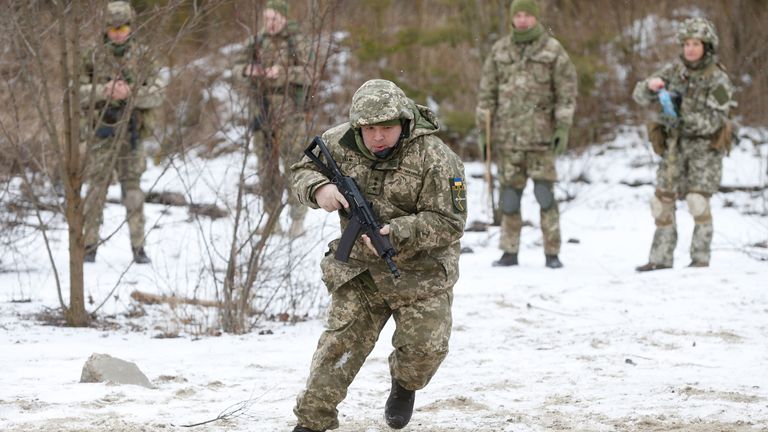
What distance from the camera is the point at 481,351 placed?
6402 mm

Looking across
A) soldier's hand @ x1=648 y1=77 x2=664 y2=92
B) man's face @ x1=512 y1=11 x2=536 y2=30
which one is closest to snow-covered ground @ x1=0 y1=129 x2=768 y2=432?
soldier's hand @ x1=648 y1=77 x2=664 y2=92

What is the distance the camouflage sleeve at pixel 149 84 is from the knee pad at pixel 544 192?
305cm

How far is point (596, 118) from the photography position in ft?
50.9

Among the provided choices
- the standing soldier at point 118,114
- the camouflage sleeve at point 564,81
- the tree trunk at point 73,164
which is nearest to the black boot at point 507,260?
the camouflage sleeve at point 564,81

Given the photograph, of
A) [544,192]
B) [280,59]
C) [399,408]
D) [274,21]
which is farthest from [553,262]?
[399,408]

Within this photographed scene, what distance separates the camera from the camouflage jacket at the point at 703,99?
8.33 metres

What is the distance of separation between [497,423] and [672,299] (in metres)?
3.33

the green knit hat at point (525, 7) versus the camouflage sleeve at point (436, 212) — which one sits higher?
the green knit hat at point (525, 7)

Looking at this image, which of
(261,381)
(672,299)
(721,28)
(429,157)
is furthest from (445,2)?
(429,157)

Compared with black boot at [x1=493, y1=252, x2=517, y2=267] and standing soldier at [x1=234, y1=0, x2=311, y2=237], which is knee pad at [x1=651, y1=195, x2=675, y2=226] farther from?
standing soldier at [x1=234, y1=0, x2=311, y2=237]

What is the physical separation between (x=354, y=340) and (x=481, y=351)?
222cm

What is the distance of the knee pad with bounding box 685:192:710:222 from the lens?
859cm

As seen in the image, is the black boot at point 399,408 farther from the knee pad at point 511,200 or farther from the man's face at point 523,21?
the man's face at point 523,21

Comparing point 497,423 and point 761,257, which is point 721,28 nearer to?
point 761,257
